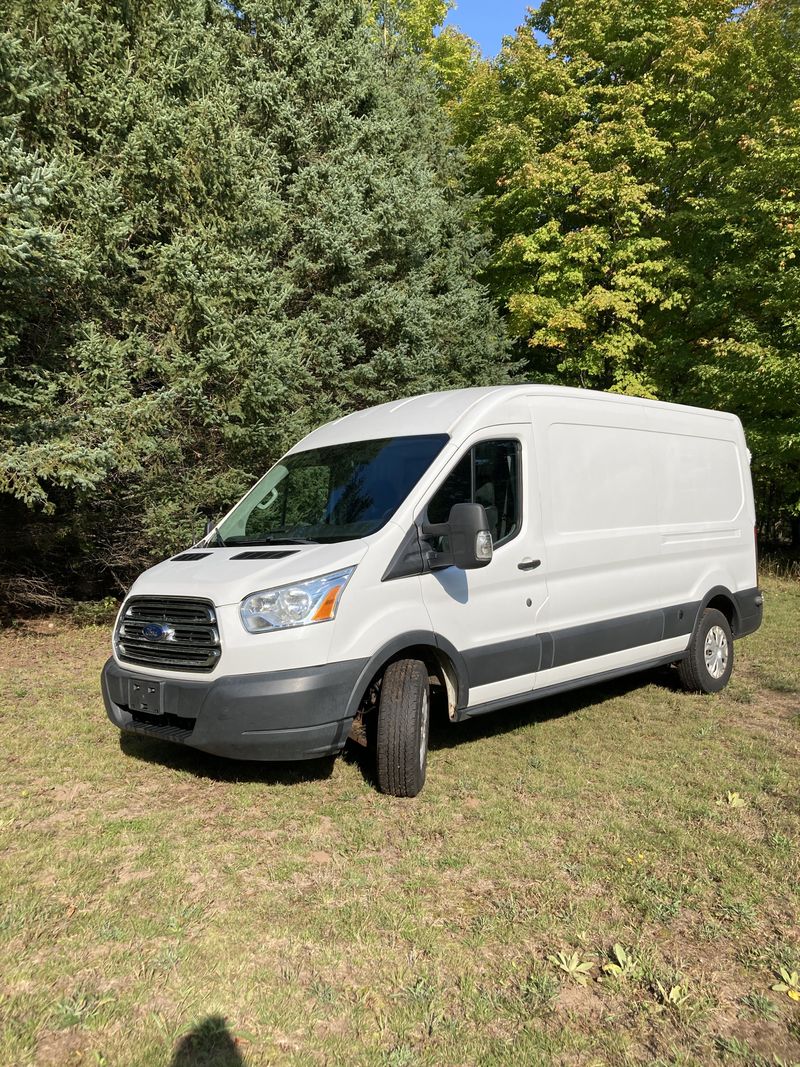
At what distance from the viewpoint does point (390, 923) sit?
10.3 feet

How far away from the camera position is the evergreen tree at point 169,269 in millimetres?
7914

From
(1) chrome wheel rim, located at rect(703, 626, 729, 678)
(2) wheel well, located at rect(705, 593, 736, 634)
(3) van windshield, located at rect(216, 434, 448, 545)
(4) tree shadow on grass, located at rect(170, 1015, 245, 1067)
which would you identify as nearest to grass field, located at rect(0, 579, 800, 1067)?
(4) tree shadow on grass, located at rect(170, 1015, 245, 1067)

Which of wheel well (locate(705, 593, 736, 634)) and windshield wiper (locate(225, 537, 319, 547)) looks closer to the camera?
windshield wiper (locate(225, 537, 319, 547))

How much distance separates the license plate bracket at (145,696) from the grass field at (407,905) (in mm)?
562

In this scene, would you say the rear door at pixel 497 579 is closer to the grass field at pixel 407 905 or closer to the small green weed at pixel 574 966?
the grass field at pixel 407 905

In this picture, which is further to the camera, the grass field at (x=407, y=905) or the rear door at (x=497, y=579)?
the rear door at (x=497, y=579)

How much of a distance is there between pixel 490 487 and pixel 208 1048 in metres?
3.38

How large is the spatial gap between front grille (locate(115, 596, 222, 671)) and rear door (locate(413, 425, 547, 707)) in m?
1.24

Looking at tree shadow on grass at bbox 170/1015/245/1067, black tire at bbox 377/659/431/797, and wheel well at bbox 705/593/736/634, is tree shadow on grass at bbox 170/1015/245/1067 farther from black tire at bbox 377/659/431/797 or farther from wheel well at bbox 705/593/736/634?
wheel well at bbox 705/593/736/634

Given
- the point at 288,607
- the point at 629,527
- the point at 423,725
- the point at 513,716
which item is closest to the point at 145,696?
the point at 288,607

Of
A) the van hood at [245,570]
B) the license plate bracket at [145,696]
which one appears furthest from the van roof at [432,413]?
the license plate bracket at [145,696]

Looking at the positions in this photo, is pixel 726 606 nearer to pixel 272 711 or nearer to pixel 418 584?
pixel 418 584

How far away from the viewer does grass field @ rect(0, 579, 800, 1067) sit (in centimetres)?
251

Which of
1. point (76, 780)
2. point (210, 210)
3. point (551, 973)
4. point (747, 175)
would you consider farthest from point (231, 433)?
point (747, 175)
